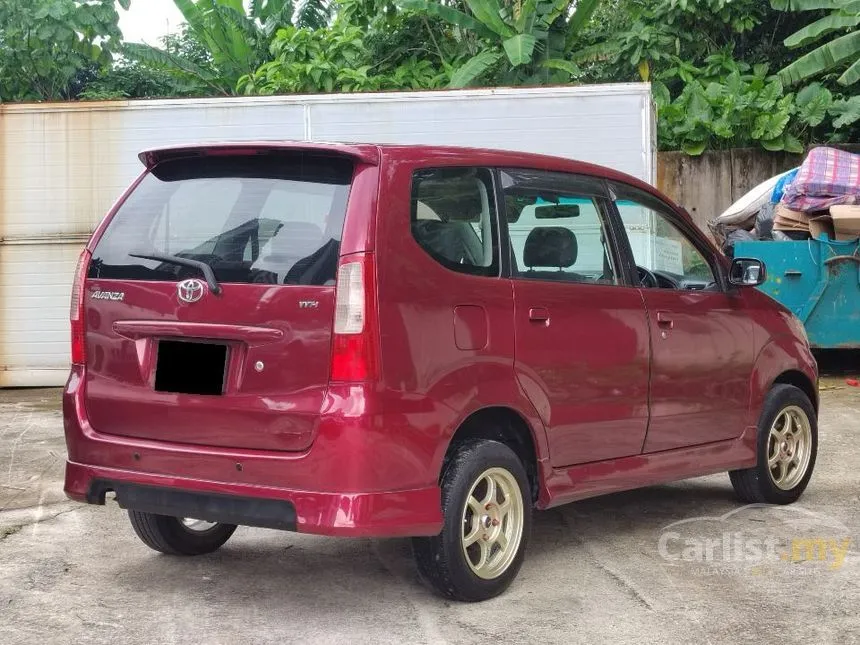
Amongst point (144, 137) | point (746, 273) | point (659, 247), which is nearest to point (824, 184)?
point (746, 273)

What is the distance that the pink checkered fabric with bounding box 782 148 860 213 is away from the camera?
12.7 metres

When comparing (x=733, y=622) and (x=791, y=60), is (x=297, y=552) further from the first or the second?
(x=791, y=60)

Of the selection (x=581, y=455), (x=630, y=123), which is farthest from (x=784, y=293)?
(x=581, y=455)

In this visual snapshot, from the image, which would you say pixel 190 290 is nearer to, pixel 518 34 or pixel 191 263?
pixel 191 263

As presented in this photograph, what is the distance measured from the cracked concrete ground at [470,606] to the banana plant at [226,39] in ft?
53.9

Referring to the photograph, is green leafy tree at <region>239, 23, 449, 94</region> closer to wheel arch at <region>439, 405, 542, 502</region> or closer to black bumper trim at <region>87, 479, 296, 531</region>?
wheel arch at <region>439, 405, 542, 502</region>

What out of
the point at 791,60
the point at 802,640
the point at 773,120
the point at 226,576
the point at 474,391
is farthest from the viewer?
the point at 791,60

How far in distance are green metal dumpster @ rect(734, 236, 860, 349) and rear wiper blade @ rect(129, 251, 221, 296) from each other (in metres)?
8.87

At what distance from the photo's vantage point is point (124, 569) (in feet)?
17.9

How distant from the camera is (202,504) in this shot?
4.60 meters

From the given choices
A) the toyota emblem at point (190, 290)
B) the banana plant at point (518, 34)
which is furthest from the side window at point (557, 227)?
the banana plant at point (518, 34)

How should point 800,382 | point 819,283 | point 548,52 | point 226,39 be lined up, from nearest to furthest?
point 800,382 → point 819,283 → point 548,52 → point 226,39

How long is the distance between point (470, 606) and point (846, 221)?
879cm

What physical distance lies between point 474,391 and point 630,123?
8510mm
